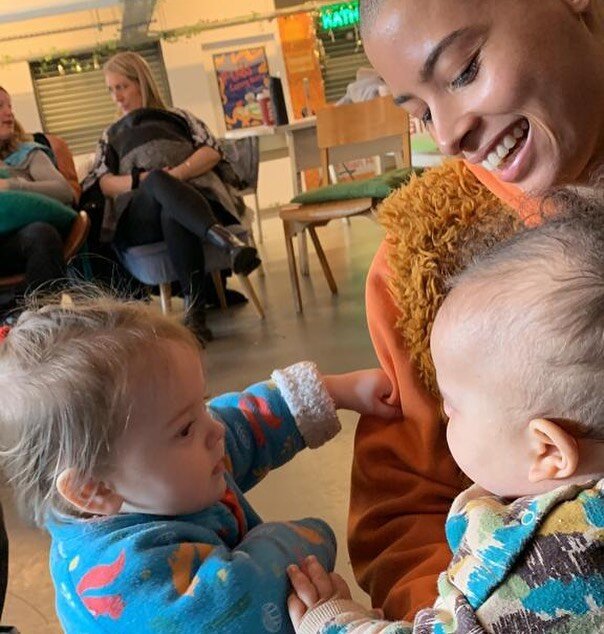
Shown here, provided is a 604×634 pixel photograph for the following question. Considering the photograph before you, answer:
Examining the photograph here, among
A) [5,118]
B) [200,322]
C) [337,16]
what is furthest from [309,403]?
[337,16]

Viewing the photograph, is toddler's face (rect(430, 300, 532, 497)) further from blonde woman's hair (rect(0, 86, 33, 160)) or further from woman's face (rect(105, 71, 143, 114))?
woman's face (rect(105, 71, 143, 114))

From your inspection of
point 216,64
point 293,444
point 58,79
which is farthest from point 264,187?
point 293,444

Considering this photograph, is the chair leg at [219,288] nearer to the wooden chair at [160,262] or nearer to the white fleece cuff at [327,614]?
the wooden chair at [160,262]

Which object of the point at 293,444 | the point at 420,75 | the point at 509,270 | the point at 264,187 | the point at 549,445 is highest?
the point at 420,75

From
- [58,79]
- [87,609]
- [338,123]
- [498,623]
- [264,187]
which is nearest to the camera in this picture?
[498,623]

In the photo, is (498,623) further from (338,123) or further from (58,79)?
(58,79)

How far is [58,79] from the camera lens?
7488 millimetres

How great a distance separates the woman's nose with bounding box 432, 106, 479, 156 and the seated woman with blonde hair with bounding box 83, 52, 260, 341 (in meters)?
2.43

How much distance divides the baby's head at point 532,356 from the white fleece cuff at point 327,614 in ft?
0.62

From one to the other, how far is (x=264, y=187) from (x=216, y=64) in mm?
1298

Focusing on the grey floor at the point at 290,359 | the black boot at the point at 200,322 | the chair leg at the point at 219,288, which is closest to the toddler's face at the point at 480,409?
the grey floor at the point at 290,359

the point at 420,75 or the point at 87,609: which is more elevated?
the point at 420,75

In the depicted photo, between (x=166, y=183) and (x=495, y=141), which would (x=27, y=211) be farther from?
(x=495, y=141)

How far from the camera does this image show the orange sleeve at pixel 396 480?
878 mm
